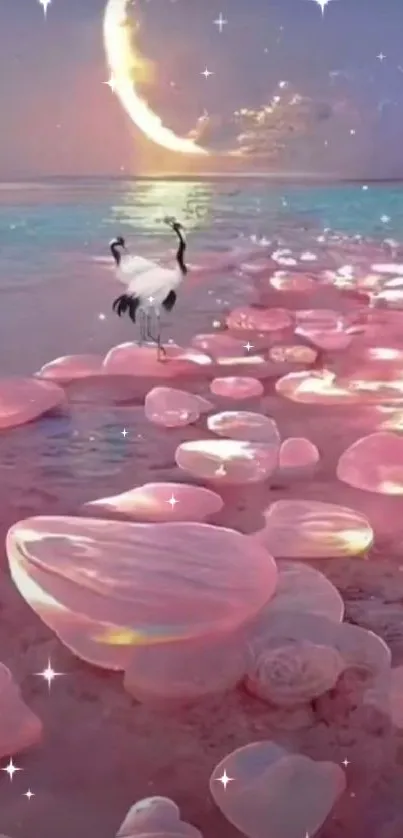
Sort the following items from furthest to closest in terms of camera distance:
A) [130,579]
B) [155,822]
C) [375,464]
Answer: [375,464] → [130,579] → [155,822]

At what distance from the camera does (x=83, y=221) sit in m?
1.17

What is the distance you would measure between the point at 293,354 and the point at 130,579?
0.38 metres

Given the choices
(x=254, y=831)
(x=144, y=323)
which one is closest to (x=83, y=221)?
(x=144, y=323)

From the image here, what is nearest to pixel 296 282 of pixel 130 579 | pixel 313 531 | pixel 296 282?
pixel 296 282

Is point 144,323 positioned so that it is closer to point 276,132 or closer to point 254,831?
point 276,132

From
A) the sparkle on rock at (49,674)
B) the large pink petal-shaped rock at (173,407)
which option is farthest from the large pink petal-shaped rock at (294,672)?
the large pink petal-shaped rock at (173,407)

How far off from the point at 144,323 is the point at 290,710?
0.52 metres

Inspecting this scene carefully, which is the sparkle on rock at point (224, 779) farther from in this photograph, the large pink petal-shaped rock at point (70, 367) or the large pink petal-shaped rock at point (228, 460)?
the large pink petal-shaped rock at point (70, 367)

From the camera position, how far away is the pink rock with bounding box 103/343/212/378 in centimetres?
117

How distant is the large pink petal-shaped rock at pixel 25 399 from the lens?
114 cm

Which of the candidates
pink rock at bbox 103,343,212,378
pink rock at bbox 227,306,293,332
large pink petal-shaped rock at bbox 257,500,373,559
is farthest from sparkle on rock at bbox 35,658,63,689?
pink rock at bbox 227,306,293,332

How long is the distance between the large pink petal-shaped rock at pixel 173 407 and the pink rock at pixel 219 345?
0.21ft

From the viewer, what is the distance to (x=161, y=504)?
109 centimetres

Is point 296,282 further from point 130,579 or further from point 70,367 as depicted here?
point 130,579
